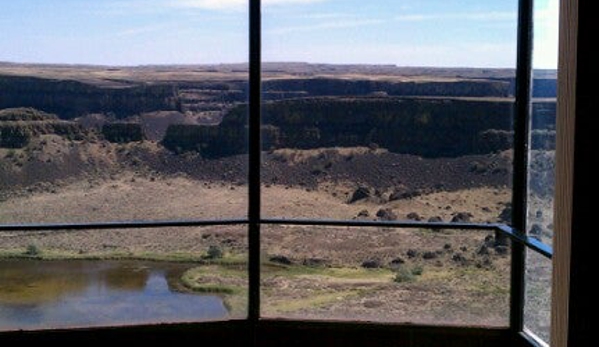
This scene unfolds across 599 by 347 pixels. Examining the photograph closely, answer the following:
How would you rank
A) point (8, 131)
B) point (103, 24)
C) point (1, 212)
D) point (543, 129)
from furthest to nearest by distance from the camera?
point (103, 24), point (8, 131), point (1, 212), point (543, 129)

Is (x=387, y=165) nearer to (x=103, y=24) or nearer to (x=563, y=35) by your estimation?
(x=563, y=35)

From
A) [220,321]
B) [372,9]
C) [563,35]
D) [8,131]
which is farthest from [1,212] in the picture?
[372,9]

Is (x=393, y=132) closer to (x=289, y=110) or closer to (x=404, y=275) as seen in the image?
(x=289, y=110)

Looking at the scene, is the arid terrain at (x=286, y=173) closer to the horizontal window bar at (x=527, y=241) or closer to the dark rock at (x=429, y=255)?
the dark rock at (x=429, y=255)

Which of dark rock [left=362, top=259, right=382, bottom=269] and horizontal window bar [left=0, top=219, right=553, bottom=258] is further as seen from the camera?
dark rock [left=362, top=259, right=382, bottom=269]

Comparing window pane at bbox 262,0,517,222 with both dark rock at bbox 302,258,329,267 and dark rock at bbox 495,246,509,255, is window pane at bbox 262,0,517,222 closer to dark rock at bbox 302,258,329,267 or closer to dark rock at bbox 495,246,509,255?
dark rock at bbox 495,246,509,255

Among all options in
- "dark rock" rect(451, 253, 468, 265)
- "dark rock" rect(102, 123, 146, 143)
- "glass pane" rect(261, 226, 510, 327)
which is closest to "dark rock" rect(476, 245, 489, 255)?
"glass pane" rect(261, 226, 510, 327)

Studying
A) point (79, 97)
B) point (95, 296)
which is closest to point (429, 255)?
point (95, 296)
